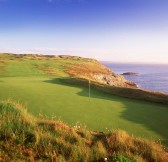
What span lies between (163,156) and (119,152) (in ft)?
3.88

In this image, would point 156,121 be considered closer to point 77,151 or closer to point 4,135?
point 77,151

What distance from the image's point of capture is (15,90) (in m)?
18.0

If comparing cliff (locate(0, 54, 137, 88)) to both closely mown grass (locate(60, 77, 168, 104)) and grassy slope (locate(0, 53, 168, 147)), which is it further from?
grassy slope (locate(0, 53, 168, 147))

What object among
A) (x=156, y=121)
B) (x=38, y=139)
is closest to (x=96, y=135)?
(x=38, y=139)

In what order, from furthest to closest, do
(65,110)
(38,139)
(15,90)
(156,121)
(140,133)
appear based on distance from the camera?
(15,90)
(65,110)
(156,121)
(140,133)
(38,139)

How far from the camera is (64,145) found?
7684 mm

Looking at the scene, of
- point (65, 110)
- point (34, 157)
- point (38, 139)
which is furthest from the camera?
point (65, 110)

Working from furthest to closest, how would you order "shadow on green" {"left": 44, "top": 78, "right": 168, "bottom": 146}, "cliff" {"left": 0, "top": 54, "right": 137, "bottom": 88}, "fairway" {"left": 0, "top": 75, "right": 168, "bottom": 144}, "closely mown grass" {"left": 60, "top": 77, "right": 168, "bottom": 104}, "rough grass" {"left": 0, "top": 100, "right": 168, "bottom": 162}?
1. "cliff" {"left": 0, "top": 54, "right": 137, "bottom": 88}
2. "closely mown grass" {"left": 60, "top": 77, "right": 168, "bottom": 104}
3. "fairway" {"left": 0, "top": 75, "right": 168, "bottom": 144}
4. "shadow on green" {"left": 44, "top": 78, "right": 168, "bottom": 146}
5. "rough grass" {"left": 0, "top": 100, "right": 168, "bottom": 162}

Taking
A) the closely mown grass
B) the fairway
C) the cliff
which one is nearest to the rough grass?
the fairway

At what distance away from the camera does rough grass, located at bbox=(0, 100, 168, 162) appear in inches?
283

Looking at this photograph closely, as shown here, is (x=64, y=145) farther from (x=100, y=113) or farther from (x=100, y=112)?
(x=100, y=112)

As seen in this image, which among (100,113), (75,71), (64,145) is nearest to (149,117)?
(100,113)

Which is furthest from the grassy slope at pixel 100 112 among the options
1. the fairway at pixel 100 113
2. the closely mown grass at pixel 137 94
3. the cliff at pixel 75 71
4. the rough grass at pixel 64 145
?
the cliff at pixel 75 71

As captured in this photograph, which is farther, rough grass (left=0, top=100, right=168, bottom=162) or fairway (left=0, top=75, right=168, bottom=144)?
fairway (left=0, top=75, right=168, bottom=144)
